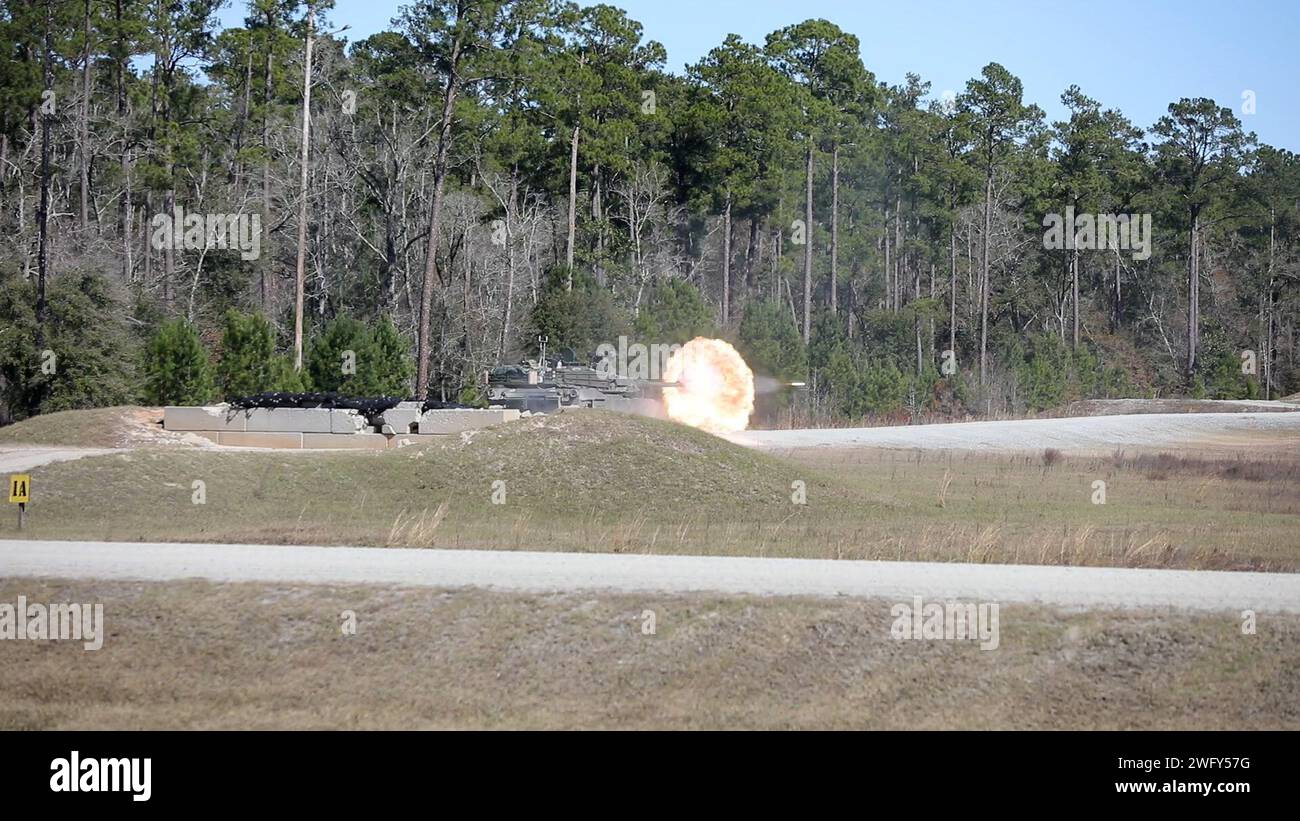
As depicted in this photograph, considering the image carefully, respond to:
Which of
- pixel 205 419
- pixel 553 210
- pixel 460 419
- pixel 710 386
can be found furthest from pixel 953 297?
pixel 205 419

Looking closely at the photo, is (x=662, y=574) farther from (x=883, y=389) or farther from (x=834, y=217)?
(x=834, y=217)

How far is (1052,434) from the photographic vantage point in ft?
159

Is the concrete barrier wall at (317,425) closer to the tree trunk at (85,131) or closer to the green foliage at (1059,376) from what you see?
the tree trunk at (85,131)

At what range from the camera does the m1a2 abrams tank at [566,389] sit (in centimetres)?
3916

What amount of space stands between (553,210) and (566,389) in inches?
1333

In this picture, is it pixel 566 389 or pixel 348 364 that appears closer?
pixel 566 389

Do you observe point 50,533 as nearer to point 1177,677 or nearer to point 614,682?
point 614,682

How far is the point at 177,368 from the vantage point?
140ft

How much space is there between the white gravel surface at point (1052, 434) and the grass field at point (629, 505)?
34.3 feet

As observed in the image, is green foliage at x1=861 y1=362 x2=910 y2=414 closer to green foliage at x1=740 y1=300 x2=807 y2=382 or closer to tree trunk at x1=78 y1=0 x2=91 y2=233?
green foliage at x1=740 y1=300 x2=807 y2=382

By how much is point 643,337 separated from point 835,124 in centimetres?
2693

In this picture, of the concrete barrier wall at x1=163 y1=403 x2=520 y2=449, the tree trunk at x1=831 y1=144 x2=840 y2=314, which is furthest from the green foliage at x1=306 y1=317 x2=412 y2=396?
the tree trunk at x1=831 y1=144 x2=840 y2=314
